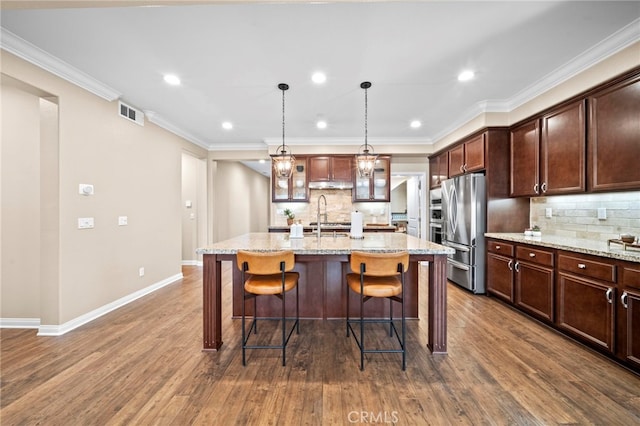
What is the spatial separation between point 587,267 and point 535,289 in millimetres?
722

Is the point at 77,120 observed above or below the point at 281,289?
above

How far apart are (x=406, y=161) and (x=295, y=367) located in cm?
507

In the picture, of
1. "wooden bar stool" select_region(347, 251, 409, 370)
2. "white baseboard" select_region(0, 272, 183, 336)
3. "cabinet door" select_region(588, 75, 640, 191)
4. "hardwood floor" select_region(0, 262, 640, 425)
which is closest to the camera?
"hardwood floor" select_region(0, 262, 640, 425)

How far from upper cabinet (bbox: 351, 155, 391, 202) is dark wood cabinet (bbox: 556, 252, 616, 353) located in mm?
3303

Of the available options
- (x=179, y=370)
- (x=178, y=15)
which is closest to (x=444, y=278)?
(x=179, y=370)

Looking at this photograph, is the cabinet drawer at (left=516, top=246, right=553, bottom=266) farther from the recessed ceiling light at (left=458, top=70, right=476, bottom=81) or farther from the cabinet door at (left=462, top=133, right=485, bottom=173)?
the recessed ceiling light at (left=458, top=70, right=476, bottom=81)

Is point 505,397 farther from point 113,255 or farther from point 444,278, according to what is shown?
point 113,255

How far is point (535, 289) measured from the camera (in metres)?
2.95

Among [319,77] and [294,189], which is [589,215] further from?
[294,189]

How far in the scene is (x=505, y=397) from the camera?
178 cm

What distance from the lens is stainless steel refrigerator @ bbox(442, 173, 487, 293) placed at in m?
3.88

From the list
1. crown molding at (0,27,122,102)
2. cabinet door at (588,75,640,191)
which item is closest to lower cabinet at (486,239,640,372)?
cabinet door at (588,75,640,191)

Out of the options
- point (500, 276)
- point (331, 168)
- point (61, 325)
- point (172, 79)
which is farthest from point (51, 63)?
point (500, 276)

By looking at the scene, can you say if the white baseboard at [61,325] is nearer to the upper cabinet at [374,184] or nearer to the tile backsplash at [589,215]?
the upper cabinet at [374,184]
